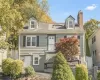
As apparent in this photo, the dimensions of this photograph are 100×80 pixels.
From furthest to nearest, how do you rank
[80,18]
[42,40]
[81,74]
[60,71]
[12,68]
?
[80,18], [42,40], [12,68], [81,74], [60,71]

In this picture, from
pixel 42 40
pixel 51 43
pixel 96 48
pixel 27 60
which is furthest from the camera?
pixel 96 48

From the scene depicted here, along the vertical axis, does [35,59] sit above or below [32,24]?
below

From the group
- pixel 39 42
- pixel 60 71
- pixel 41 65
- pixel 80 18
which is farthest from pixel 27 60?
pixel 60 71

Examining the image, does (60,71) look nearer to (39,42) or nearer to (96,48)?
(39,42)

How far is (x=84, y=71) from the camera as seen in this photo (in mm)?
23500

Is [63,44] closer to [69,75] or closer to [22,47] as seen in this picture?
[22,47]

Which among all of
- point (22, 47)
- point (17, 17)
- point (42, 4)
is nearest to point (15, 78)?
point (17, 17)

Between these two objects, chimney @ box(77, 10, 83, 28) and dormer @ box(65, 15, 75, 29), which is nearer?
dormer @ box(65, 15, 75, 29)

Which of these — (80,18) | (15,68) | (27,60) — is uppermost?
(80,18)

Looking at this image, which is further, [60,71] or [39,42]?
[39,42]

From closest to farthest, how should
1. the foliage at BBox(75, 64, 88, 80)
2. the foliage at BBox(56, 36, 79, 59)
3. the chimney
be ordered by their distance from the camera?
the foliage at BBox(75, 64, 88, 80) < the foliage at BBox(56, 36, 79, 59) < the chimney

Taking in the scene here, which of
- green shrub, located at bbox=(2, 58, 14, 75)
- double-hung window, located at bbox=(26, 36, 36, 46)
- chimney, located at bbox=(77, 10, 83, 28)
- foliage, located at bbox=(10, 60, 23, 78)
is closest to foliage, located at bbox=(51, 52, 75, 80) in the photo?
foliage, located at bbox=(10, 60, 23, 78)

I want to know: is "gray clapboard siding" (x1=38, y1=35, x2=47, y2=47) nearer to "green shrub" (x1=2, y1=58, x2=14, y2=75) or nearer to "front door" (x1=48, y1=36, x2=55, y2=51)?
"front door" (x1=48, y1=36, x2=55, y2=51)

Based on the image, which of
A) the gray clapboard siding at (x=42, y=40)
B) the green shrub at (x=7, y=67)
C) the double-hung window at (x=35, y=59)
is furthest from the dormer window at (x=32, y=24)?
the green shrub at (x=7, y=67)
